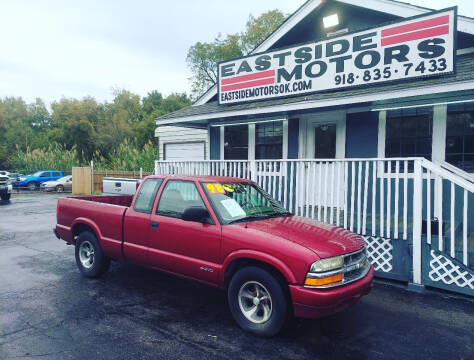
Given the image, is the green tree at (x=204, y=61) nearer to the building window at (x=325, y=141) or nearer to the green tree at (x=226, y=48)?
the green tree at (x=226, y=48)

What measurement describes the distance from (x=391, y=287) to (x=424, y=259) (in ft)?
2.19

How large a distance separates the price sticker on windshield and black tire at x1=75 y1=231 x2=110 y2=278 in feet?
7.32

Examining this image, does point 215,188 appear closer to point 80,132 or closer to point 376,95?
point 376,95

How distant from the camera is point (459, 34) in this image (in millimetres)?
7863

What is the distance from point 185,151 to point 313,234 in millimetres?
11588

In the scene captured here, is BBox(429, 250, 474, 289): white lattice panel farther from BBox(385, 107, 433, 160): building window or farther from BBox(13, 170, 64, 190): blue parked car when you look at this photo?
BBox(13, 170, 64, 190): blue parked car

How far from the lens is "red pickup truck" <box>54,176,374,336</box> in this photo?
141 inches

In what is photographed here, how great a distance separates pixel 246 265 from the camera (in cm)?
402

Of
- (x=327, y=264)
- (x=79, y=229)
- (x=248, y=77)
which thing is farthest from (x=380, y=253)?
(x=248, y=77)

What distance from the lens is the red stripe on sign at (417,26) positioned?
662 centimetres

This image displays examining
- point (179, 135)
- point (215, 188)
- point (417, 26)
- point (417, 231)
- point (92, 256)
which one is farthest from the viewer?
point (179, 135)

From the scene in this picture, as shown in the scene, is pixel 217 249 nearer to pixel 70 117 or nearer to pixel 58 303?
pixel 58 303

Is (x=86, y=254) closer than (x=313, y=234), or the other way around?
(x=313, y=234)

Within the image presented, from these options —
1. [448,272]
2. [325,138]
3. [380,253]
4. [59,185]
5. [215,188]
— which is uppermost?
[325,138]
